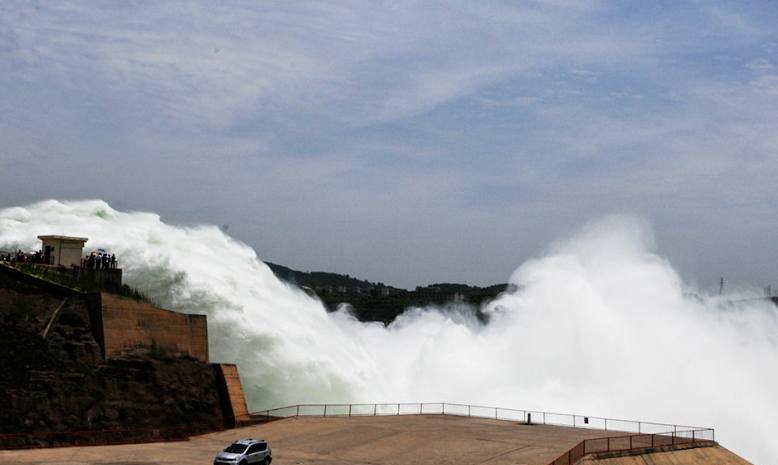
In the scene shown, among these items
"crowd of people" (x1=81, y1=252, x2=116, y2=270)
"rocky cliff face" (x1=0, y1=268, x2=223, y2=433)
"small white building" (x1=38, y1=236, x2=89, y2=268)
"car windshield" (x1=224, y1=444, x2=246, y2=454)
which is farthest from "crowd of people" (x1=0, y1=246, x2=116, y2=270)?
"car windshield" (x1=224, y1=444, x2=246, y2=454)

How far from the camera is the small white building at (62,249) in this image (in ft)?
127

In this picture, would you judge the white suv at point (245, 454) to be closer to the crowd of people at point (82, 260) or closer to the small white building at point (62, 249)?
the crowd of people at point (82, 260)

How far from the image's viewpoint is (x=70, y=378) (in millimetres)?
31062

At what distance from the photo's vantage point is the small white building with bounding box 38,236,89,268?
3859 centimetres

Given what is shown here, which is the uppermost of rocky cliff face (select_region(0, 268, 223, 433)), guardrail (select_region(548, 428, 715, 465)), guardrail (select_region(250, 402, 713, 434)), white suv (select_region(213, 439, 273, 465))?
rocky cliff face (select_region(0, 268, 223, 433))

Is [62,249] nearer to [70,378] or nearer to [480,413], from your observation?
[70,378]

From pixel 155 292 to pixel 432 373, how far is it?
79.4ft

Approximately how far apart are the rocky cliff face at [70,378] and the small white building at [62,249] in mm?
5986

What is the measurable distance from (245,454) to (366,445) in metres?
7.22

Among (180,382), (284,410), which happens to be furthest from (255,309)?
(180,382)

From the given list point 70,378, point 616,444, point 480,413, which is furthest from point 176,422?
point 480,413

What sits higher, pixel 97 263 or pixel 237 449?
pixel 97 263

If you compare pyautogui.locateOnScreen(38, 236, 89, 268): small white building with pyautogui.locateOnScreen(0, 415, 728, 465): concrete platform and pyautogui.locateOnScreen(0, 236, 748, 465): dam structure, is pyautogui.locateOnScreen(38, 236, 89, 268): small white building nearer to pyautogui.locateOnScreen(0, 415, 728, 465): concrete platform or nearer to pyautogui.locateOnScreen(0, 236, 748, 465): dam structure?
pyautogui.locateOnScreen(0, 236, 748, 465): dam structure

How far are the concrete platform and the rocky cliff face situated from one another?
69.9 inches
